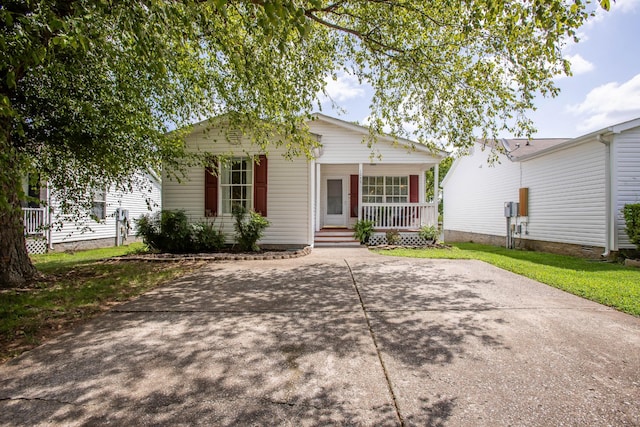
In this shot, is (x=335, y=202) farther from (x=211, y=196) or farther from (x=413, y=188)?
(x=211, y=196)

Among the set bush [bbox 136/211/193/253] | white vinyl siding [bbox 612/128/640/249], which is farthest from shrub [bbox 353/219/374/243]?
white vinyl siding [bbox 612/128/640/249]

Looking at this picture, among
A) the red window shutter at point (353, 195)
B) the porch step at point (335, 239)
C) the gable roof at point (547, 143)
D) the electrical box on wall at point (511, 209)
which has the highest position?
the gable roof at point (547, 143)

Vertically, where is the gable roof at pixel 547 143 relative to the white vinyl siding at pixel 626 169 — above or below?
above

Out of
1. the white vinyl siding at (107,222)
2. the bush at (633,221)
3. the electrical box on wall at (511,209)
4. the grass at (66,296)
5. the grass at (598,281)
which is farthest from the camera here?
the electrical box on wall at (511,209)

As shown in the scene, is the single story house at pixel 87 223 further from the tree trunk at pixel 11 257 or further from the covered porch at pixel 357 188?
the covered porch at pixel 357 188

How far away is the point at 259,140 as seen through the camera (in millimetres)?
7688

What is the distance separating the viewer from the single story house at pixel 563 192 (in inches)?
343

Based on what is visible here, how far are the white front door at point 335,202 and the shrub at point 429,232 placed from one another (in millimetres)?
3320

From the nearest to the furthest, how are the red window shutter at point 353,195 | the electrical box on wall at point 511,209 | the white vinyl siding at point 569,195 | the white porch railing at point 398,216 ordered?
the white vinyl siding at point 569,195
the white porch railing at point 398,216
the electrical box on wall at point 511,209
the red window shutter at point 353,195

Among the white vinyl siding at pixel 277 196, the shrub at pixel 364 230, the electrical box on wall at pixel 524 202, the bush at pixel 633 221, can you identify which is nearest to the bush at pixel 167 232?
the white vinyl siding at pixel 277 196

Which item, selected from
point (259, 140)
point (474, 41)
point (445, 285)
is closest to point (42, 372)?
point (445, 285)

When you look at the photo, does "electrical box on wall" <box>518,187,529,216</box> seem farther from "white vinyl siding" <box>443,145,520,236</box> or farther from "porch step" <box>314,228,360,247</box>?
"porch step" <box>314,228,360,247</box>

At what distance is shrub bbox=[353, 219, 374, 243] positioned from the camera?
1091 centimetres

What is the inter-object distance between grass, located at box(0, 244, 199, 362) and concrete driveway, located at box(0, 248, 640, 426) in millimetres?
288
